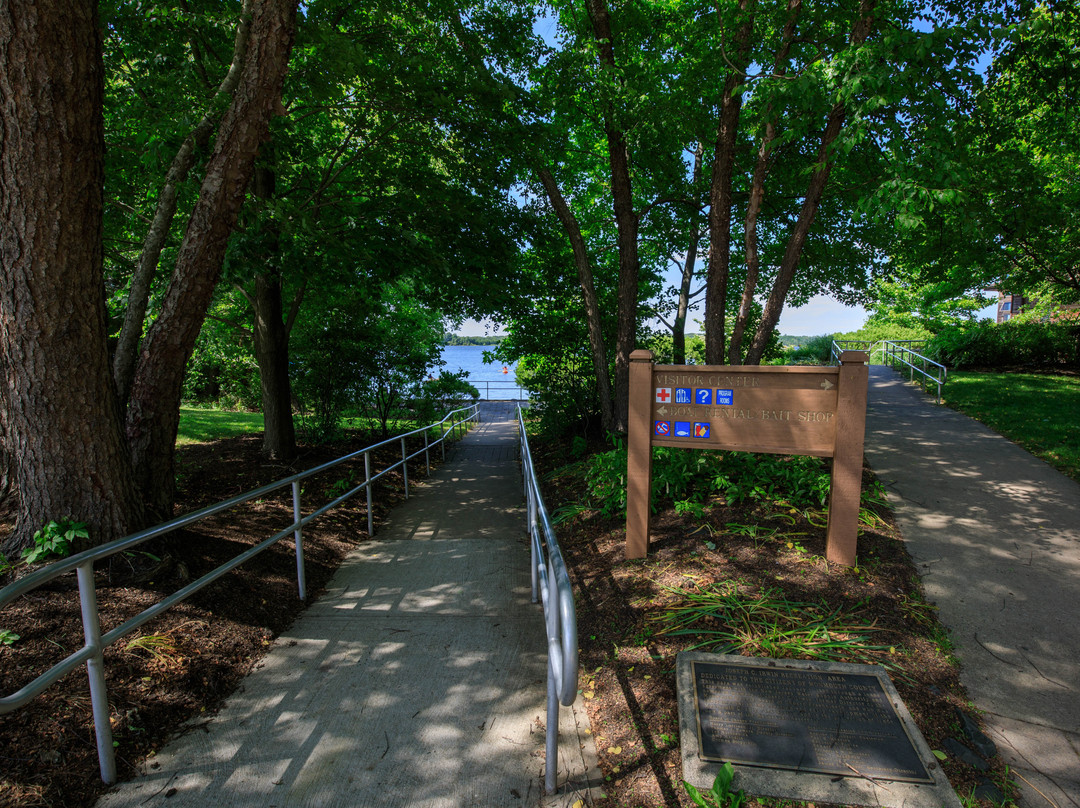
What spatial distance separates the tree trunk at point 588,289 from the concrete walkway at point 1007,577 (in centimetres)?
372

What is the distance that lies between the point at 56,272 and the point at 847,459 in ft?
16.2

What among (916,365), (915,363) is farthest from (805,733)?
(915,363)

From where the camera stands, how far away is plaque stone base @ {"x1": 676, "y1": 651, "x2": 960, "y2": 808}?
6.97ft

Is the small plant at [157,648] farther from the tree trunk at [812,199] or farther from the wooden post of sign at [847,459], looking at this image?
the tree trunk at [812,199]

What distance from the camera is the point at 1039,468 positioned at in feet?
19.7

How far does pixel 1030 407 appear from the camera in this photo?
889cm

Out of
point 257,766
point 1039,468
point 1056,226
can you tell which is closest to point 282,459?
point 257,766

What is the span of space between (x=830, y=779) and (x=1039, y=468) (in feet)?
18.9

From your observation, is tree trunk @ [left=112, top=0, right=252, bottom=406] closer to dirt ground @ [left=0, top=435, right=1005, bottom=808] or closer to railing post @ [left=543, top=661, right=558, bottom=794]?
dirt ground @ [left=0, top=435, right=1005, bottom=808]

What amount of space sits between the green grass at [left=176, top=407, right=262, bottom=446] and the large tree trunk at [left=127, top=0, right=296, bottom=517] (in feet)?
17.8

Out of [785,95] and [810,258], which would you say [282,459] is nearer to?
[785,95]

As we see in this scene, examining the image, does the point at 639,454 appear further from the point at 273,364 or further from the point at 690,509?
the point at 273,364

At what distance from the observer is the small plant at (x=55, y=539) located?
3211mm

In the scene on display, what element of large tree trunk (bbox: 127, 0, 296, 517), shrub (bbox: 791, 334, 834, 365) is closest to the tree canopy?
large tree trunk (bbox: 127, 0, 296, 517)
